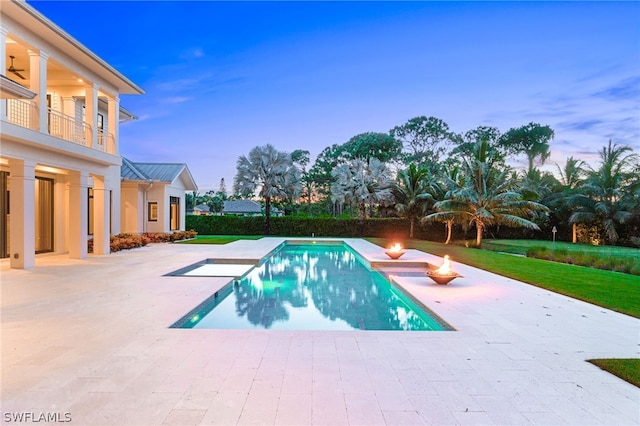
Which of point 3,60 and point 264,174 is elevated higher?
point 3,60

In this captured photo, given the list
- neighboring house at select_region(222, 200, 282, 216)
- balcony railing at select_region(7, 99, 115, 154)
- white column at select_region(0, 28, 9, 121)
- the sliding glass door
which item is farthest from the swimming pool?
neighboring house at select_region(222, 200, 282, 216)

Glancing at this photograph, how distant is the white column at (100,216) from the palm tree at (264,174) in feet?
42.0

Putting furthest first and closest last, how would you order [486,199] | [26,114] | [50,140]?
[486,199] < [50,140] < [26,114]

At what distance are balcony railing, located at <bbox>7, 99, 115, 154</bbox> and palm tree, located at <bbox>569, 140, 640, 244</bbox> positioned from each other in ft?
88.8

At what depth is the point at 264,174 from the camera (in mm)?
25969

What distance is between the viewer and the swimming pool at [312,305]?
19.9ft

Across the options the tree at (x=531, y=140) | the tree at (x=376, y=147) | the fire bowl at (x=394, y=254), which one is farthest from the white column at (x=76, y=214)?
the tree at (x=531, y=140)

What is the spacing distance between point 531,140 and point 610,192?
22106 millimetres

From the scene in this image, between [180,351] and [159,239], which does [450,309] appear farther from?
[159,239]

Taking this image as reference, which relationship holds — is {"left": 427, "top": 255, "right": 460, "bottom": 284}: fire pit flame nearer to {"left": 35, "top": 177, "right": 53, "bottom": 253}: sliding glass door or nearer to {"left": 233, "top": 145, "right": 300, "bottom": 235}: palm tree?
{"left": 35, "top": 177, "right": 53, "bottom": 253}: sliding glass door

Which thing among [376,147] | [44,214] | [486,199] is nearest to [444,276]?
[486,199]

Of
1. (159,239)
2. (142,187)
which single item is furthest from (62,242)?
(142,187)

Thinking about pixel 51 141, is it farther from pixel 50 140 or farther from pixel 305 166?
pixel 305 166

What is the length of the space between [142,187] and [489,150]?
21723mm
